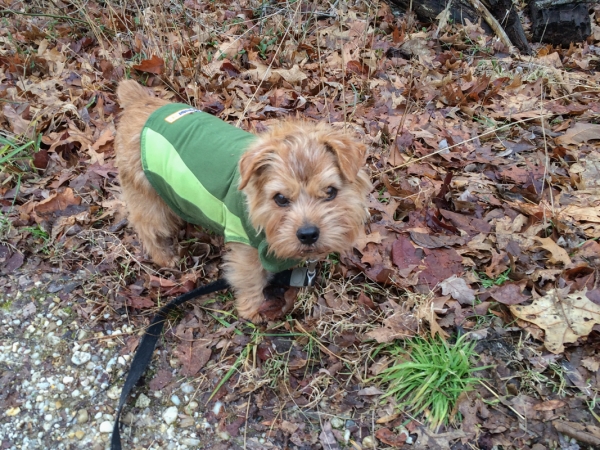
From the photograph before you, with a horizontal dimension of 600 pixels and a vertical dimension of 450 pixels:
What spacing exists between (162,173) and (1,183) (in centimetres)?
222

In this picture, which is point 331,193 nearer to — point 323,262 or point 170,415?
point 323,262

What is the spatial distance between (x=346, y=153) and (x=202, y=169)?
3.63 ft

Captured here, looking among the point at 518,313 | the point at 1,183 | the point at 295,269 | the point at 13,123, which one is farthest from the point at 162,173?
the point at 518,313

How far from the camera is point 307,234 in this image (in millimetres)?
2635

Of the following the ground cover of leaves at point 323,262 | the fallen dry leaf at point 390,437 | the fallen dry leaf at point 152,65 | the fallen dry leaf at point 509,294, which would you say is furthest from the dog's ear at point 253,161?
the fallen dry leaf at point 152,65

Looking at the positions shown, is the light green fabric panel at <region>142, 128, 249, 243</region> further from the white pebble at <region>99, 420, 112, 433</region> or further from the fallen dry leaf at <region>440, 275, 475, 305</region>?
the fallen dry leaf at <region>440, 275, 475, 305</region>

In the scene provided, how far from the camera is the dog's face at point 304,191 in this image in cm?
270

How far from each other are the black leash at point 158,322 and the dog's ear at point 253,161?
945 mm

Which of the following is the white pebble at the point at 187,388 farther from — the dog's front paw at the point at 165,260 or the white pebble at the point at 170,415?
the dog's front paw at the point at 165,260

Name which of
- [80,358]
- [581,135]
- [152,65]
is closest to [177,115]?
[80,358]

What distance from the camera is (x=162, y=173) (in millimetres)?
3295

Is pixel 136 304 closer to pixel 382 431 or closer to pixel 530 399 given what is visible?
pixel 382 431

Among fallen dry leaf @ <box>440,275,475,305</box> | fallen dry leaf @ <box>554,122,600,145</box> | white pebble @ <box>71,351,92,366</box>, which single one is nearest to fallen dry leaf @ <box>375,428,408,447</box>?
fallen dry leaf @ <box>440,275,475,305</box>

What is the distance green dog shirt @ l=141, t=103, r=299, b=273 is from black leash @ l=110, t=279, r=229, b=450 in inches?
21.5
